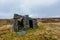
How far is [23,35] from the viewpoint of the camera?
19781mm

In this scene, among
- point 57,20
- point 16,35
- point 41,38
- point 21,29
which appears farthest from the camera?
point 57,20

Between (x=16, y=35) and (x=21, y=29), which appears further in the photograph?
(x=21, y=29)

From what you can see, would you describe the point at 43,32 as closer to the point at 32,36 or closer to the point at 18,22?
the point at 32,36

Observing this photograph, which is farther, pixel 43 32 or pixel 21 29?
pixel 21 29

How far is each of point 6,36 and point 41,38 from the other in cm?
332

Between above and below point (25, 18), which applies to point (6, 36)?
below

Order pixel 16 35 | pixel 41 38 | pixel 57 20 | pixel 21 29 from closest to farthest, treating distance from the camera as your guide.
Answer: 1. pixel 41 38
2. pixel 16 35
3. pixel 21 29
4. pixel 57 20

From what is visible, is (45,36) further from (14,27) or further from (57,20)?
(57,20)

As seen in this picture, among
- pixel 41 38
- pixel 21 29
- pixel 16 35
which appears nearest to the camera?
pixel 41 38

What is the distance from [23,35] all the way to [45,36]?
2.16m

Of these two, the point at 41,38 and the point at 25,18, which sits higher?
the point at 25,18

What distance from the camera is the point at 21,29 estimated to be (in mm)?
21625

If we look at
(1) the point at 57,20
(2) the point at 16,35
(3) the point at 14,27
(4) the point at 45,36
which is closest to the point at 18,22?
(3) the point at 14,27

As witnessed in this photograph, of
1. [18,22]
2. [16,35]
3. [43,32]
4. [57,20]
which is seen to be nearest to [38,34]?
[43,32]
